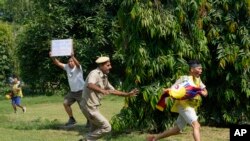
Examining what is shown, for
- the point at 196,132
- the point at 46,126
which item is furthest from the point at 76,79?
the point at 196,132

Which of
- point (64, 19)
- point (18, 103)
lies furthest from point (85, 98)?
point (64, 19)

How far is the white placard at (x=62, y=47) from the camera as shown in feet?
39.7

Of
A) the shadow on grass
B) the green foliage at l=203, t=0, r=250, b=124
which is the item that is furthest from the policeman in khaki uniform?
the green foliage at l=203, t=0, r=250, b=124

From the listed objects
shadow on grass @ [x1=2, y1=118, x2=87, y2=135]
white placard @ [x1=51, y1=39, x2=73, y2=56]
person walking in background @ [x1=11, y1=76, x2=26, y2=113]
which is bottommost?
shadow on grass @ [x1=2, y1=118, x2=87, y2=135]

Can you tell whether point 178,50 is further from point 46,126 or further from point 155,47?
point 46,126

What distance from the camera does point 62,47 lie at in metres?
12.2

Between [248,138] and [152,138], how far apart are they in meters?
2.91

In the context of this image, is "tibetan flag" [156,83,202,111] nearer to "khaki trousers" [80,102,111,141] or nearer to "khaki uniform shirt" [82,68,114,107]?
"khaki uniform shirt" [82,68,114,107]

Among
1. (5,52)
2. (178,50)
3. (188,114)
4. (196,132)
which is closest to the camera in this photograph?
(196,132)

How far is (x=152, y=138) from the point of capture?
958 centimetres

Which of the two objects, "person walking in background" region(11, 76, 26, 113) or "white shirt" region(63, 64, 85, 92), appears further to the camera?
"person walking in background" region(11, 76, 26, 113)

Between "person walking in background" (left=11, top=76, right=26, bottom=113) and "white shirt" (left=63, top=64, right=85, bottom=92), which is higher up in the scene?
"white shirt" (left=63, top=64, right=85, bottom=92)

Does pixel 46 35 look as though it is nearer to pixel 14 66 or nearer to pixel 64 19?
pixel 64 19

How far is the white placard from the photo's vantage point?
12102mm
